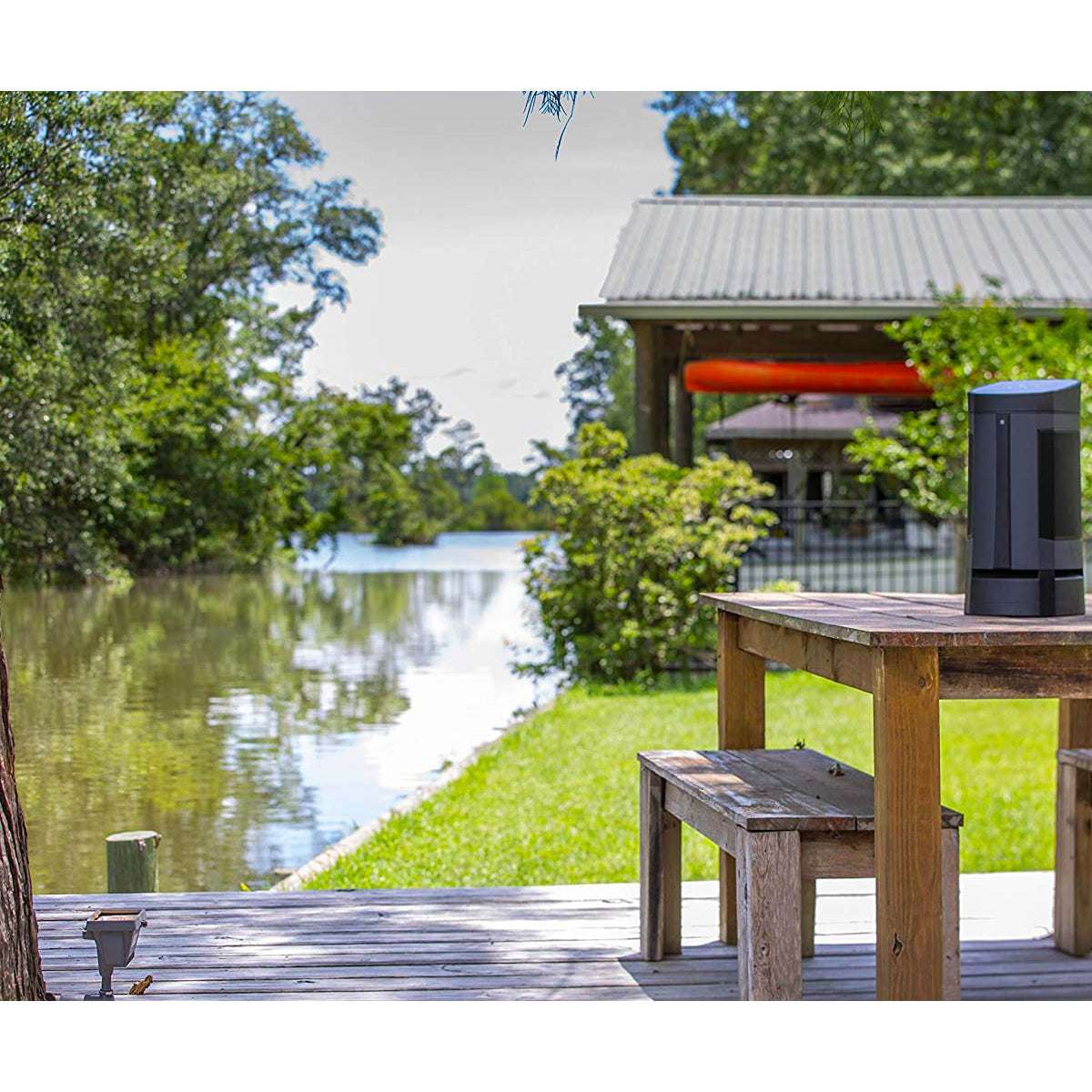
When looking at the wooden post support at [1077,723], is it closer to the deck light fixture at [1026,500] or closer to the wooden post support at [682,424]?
the deck light fixture at [1026,500]

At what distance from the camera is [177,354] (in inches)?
218

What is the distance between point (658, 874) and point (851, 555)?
1339 cm

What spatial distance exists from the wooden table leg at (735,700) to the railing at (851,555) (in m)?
6.73

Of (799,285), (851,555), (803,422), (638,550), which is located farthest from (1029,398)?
(803,422)

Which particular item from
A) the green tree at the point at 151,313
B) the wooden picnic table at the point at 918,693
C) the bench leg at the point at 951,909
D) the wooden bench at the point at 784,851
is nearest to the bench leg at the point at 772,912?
the wooden bench at the point at 784,851

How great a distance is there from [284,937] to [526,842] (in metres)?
1.97

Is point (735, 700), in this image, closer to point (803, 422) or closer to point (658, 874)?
point (658, 874)

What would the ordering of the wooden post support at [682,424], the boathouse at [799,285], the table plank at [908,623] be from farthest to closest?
the wooden post support at [682,424]
the boathouse at [799,285]
the table plank at [908,623]

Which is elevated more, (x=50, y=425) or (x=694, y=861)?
(x=50, y=425)

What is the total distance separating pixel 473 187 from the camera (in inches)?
289

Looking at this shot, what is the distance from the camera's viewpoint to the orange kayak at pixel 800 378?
11.0m
